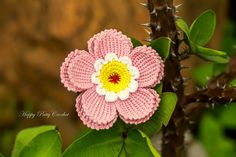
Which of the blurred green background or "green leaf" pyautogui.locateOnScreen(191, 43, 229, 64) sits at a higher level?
"green leaf" pyautogui.locateOnScreen(191, 43, 229, 64)

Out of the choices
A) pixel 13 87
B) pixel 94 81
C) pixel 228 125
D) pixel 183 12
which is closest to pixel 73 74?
pixel 94 81

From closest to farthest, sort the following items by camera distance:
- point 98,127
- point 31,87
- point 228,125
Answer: point 98,127 < point 31,87 < point 228,125

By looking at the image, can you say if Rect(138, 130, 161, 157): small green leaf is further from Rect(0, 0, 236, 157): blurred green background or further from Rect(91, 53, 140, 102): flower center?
Rect(0, 0, 236, 157): blurred green background

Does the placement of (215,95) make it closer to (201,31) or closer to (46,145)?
(201,31)

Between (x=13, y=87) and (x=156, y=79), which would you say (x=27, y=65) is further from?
(x=156, y=79)

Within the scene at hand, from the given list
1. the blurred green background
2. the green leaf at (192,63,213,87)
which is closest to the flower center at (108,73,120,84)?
the blurred green background

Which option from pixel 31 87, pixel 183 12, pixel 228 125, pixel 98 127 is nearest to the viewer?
pixel 98 127
